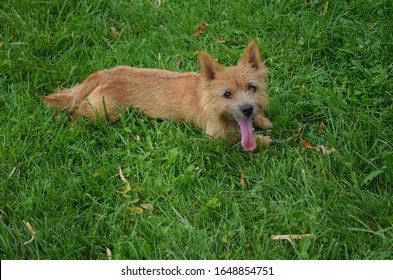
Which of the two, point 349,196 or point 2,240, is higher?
point 349,196

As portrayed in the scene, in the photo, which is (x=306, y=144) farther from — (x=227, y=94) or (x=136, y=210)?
(x=136, y=210)

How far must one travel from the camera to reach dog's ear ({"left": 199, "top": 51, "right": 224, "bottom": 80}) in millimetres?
4305

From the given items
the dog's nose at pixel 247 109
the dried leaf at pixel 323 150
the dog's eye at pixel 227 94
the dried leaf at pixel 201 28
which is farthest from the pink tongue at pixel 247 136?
the dried leaf at pixel 201 28

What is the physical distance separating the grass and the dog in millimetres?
115

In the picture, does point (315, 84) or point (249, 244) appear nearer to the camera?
point (249, 244)

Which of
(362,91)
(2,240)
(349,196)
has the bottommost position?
(2,240)

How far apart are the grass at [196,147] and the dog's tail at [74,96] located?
0.35 feet

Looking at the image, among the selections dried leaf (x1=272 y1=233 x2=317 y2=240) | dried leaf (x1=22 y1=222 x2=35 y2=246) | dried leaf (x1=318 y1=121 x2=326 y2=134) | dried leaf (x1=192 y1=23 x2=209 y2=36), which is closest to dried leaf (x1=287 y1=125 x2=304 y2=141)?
dried leaf (x1=318 y1=121 x2=326 y2=134)

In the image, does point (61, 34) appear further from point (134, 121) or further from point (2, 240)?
point (2, 240)

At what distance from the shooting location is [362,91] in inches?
187

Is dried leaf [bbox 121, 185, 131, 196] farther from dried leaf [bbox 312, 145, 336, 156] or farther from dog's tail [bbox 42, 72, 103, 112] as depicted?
dried leaf [bbox 312, 145, 336, 156]

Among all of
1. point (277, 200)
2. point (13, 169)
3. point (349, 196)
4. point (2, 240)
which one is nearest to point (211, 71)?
point (277, 200)

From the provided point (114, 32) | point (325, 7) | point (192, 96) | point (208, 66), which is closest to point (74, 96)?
point (192, 96)

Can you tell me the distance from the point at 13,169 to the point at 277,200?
2.05 meters
